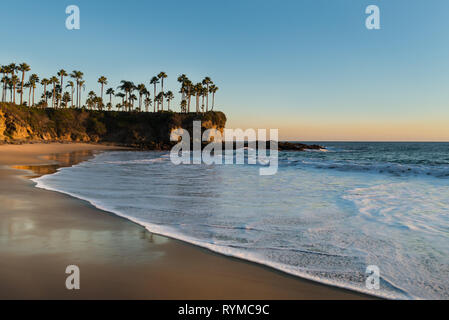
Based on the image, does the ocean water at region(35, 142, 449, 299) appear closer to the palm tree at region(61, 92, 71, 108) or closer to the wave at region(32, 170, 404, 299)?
the wave at region(32, 170, 404, 299)

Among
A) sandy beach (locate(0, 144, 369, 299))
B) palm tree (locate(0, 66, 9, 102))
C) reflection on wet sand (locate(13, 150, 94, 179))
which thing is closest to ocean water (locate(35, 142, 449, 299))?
sandy beach (locate(0, 144, 369, 299))

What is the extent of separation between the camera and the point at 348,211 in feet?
29.3

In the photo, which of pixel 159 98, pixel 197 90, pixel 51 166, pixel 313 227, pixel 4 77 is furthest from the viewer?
pixel 159 98

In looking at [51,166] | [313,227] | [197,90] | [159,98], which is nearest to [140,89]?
[159,98]

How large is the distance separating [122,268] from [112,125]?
103 metres

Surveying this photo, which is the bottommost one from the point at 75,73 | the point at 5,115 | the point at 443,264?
the point at 443,264

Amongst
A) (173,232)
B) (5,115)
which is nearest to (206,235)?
(173,232)

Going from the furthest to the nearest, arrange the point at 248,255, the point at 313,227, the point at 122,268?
the point at 313,227 → the point at 248,255 → the point at 122,268

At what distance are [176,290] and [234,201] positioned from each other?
6.53 m

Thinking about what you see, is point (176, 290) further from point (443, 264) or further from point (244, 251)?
point (443, 264)

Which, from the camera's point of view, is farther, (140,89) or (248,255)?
(140,89)

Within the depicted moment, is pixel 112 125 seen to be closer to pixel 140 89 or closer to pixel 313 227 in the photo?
pixel 140 89

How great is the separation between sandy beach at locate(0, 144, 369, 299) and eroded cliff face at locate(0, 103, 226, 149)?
2975 inches

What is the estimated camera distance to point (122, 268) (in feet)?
13.9
